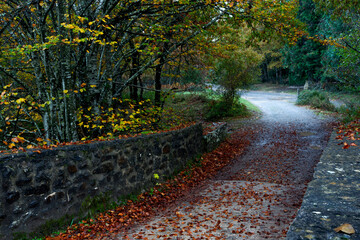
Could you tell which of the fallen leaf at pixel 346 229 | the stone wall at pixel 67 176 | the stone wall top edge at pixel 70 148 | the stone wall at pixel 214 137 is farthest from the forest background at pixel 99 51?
the fallen leaf at pixel 346 229

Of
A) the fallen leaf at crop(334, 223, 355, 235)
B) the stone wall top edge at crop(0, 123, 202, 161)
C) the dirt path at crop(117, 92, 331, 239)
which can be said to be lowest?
the dirt path at crop(117, 92, 331, 239)

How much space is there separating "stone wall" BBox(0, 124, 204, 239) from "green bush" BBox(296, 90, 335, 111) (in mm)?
16491

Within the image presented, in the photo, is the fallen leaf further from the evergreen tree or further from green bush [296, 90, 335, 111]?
the evergreen tree

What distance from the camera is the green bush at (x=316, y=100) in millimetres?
18983

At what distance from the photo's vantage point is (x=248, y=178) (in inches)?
305

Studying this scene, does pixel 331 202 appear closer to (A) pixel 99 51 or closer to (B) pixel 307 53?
(A) pixel 99 51

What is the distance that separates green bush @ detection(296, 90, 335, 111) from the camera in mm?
18983

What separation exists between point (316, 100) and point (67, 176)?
19.9 meters

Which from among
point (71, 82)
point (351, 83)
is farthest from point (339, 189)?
point (351, 83)

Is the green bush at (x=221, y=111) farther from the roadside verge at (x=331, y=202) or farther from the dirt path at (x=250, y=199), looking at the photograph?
the roadside verge at (x=331, y=202)

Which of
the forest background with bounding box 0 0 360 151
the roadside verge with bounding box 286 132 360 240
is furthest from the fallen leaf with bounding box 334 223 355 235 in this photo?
the forest background with bounding box 0 0 360 151

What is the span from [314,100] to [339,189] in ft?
61.2

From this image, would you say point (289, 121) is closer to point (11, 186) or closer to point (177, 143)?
point (177, 143)

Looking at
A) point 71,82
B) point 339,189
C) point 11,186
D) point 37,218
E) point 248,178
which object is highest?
point 71,82
